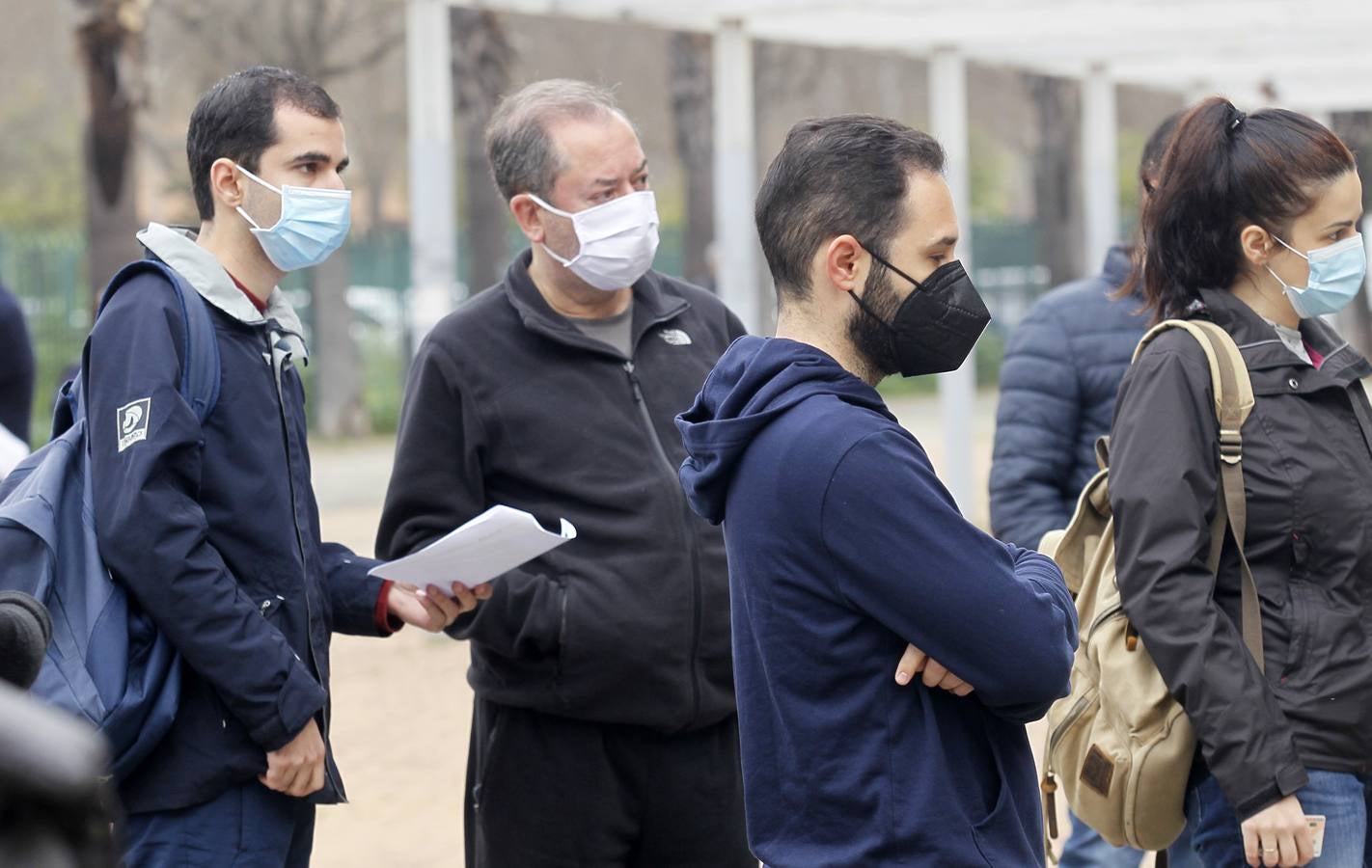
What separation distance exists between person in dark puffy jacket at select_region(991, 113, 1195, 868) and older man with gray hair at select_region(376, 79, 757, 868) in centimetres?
105

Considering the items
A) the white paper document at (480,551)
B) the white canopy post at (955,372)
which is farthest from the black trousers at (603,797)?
the white canopy post at (955,372)

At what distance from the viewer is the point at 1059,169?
25.6m

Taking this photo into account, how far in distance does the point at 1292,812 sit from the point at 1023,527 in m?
1.68

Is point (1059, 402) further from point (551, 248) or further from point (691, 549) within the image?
point (551, 248)

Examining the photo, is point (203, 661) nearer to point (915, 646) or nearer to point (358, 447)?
point (915, 646)

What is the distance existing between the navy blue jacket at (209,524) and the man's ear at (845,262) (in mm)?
1185

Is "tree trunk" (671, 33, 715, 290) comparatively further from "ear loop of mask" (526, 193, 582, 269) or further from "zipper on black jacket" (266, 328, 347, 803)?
"zipper on black jacket" (266, 328, 347, 803)

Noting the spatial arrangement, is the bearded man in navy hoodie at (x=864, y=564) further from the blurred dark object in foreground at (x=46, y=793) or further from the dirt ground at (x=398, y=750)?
the dirt ground at (x=398, y=750)

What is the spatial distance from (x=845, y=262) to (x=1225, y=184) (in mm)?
986

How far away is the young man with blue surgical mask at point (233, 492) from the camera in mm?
2969

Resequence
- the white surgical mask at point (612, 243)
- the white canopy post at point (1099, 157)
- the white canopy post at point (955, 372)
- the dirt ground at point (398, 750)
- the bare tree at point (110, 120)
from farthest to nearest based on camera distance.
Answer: the bare tree at point (110, 120) → the white canopy post at point (1099, 157) → the white canopy post at point (955, 372) → the dirt ground at point (398, 750) → the white surgical mask at point (612, 243)

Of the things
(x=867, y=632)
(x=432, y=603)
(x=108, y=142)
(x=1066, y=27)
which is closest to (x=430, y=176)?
(x=1066, y=27)

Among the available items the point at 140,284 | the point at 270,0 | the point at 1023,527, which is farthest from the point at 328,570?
the point at 270,0

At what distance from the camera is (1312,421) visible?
2.98 metres
